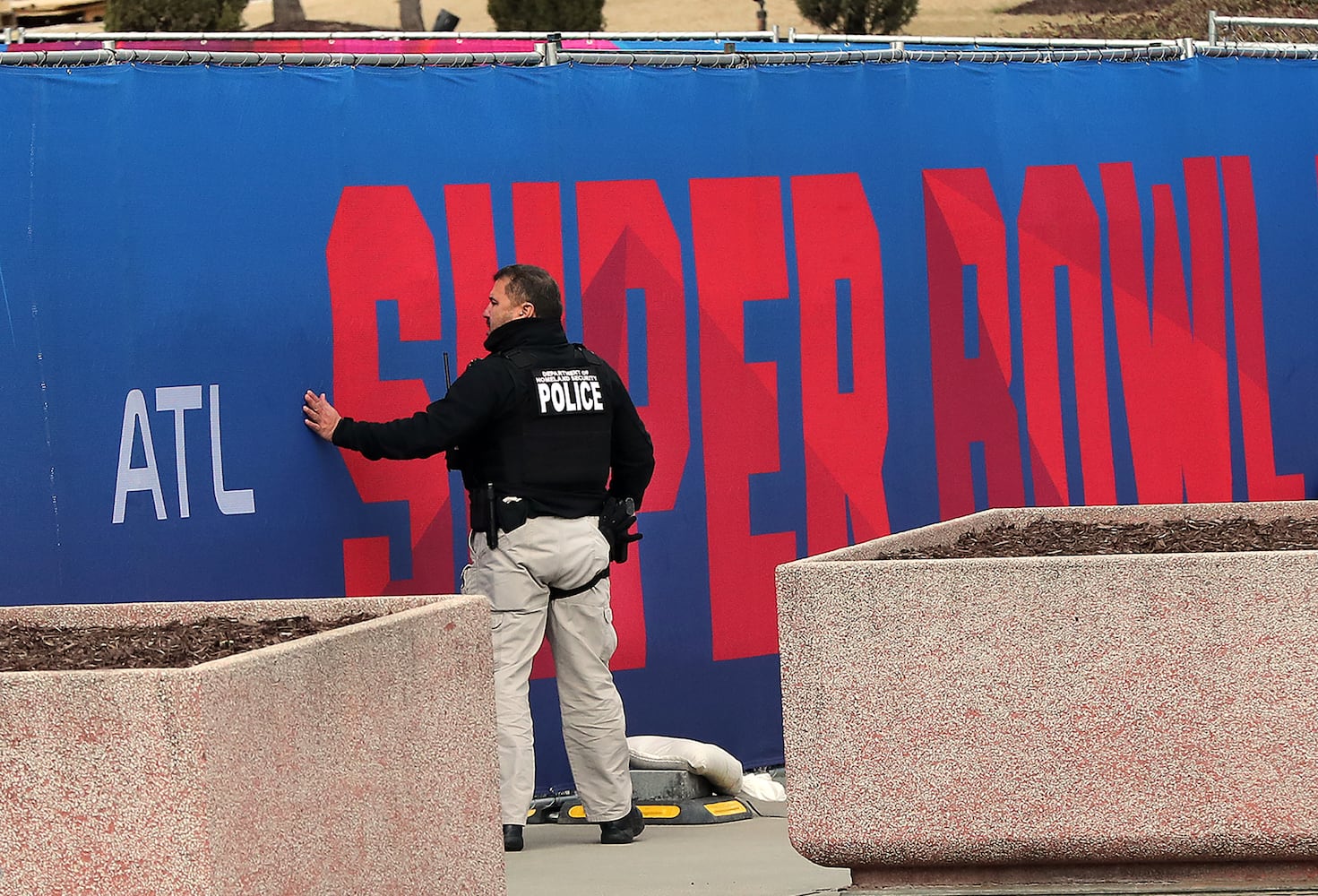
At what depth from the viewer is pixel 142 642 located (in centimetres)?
394

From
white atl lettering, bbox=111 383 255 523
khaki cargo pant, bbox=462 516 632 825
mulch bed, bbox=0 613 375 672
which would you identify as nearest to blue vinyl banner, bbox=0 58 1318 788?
white atl lettering, bbox=111 383 255 523

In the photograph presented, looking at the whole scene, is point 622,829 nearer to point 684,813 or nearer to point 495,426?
point 684,813

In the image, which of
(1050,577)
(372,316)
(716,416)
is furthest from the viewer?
(716,416)

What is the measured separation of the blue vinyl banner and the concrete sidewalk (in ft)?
1.68

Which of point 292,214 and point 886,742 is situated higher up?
Result: point 292,214

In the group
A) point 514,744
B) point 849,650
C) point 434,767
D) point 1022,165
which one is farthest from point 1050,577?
point 1022,165

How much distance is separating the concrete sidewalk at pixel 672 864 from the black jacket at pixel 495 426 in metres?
1.06

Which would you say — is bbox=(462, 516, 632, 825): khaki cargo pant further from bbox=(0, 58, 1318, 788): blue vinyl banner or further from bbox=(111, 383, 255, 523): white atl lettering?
bbox=(111, 383, 255, 523): white atl lettering

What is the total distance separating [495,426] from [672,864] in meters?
1.45

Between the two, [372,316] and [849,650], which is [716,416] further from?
[849,650]

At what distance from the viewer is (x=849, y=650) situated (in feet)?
14.5

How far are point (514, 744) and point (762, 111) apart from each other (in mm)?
2539

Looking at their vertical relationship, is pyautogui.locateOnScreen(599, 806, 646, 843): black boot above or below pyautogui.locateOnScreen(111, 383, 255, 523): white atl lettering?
below

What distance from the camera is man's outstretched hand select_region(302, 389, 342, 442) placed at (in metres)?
5.92
